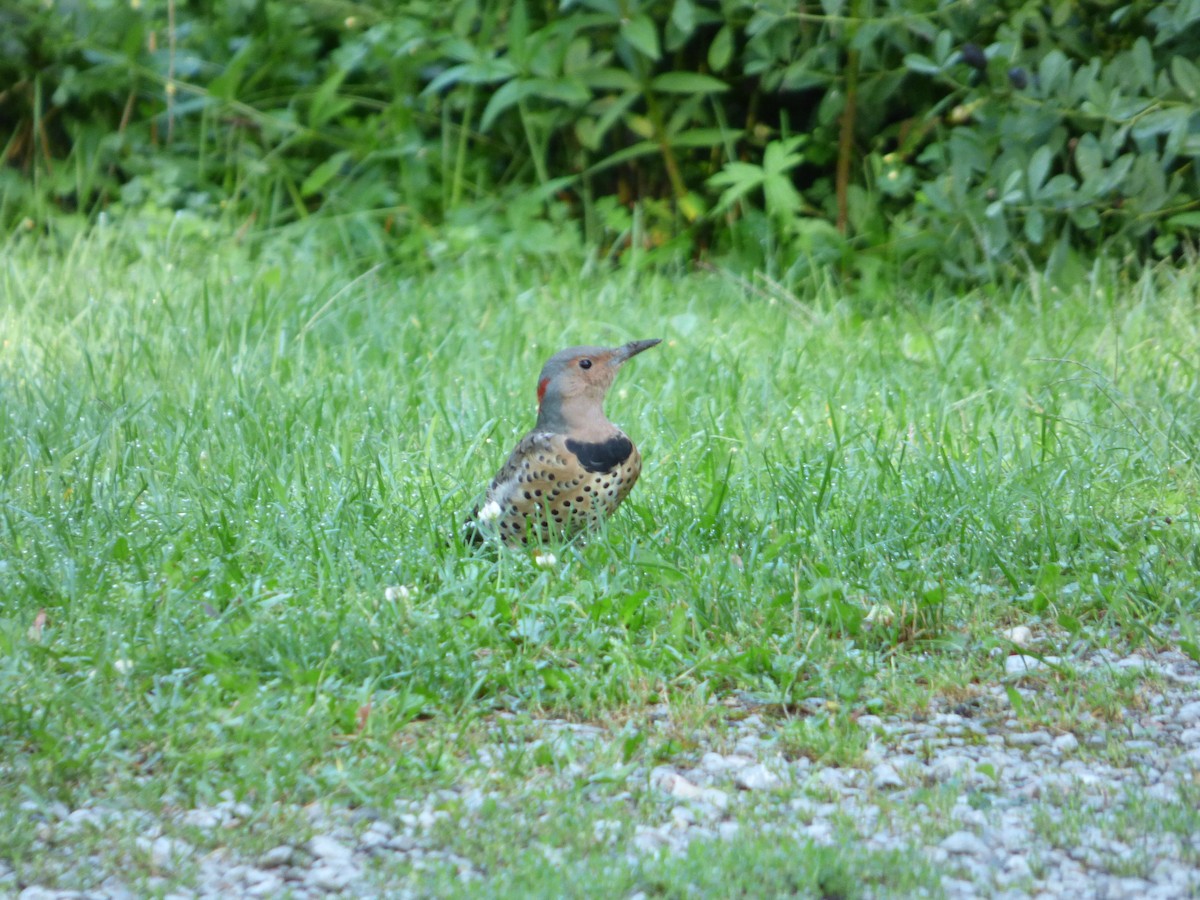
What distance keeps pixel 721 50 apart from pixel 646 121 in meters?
0.63

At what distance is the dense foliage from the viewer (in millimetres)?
6809

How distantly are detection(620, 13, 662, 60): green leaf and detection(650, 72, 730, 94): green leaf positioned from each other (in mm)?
248

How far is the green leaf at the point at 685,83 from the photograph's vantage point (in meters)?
7.46

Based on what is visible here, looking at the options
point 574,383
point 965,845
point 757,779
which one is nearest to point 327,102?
point 574,383

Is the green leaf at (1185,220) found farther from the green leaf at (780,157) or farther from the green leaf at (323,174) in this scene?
the green leaf at (323,174)

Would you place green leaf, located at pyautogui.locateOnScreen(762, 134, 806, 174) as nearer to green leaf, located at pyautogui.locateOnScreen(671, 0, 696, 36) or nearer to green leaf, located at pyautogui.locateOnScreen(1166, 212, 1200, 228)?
green leaf, located at pyautogui.locateOnScreen(671, 0, 696, 36)

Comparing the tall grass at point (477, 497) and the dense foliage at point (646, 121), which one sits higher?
the dense foliage at point (646, 121)

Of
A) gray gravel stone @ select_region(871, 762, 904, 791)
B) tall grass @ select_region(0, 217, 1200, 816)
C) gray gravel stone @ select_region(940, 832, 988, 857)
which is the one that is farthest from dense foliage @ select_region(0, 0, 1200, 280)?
gray gravel stone @ select_region(940, 832, 988, 857)

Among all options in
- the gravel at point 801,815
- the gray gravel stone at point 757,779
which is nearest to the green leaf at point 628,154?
the gravel at point 801,815

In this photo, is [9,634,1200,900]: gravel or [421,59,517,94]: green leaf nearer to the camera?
[9,634,1200,900]: gravel

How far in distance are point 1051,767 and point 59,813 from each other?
2063 mm

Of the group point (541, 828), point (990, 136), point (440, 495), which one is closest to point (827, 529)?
point (440, 495)

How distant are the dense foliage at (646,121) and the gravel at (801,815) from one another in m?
3.95

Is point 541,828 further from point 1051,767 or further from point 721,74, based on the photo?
point 721,74
